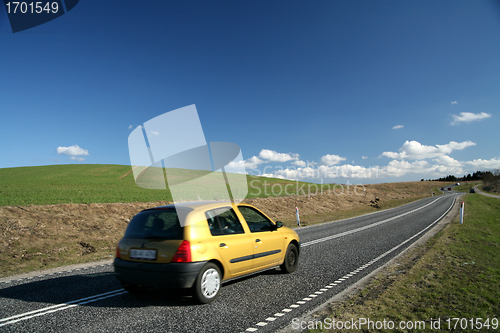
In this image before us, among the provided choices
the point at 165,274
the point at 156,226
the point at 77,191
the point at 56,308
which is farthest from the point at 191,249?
the point at 77,191

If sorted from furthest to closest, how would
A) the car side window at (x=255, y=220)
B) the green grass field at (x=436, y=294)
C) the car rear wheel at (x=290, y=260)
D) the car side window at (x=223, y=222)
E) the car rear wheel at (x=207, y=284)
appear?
the car rear wheel at (x=290, y=260)
the car side window at (x=255, y=220)
the car side window at (x=223, y=222)
the car rear wheel at (x=207, y=284)
the green grass field at (x=436, y=294)

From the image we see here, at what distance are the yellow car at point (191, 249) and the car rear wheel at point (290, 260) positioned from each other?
840mm

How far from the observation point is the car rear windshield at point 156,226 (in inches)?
176

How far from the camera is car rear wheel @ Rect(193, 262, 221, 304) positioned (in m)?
4.27

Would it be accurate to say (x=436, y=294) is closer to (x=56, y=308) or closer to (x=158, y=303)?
(x=158, y=303)

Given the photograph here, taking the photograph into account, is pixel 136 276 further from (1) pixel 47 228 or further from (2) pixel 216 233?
(1) pixel 47 228

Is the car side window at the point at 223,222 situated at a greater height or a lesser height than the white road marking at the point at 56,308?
greater

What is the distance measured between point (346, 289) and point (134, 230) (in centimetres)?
397

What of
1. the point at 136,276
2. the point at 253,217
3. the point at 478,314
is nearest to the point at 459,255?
the point at 478,314

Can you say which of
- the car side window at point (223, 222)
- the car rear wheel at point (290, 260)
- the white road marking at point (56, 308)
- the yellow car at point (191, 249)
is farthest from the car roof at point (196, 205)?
the car rear wheel at point (290, 260)

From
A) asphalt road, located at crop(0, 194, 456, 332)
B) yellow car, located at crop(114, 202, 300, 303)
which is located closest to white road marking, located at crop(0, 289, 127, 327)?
asphalt road, located at crop(0, 194, 456, 332)

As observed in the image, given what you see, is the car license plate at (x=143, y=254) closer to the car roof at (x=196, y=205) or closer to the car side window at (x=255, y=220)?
the car roof at (x=196, y=205)

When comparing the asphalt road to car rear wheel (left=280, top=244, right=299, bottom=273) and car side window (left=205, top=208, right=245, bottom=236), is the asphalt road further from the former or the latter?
car side window (left=205, top=208, right=245, bottom=236)

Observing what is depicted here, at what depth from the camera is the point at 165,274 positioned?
166 inches
